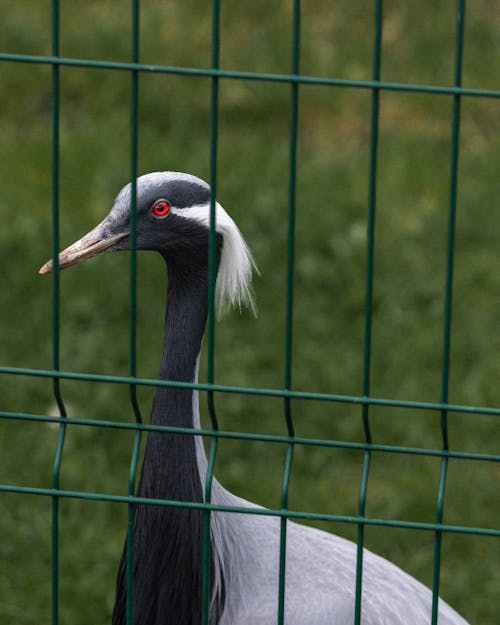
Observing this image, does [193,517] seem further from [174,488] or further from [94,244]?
[94,244]

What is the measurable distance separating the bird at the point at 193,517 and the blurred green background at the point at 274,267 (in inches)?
48.3

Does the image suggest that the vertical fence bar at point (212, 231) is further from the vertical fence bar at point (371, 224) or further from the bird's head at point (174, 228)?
the bird's head at point (174, 228)

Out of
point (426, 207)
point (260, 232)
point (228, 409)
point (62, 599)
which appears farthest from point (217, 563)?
point (426, 207)

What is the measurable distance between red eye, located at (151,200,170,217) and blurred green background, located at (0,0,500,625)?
1775mm

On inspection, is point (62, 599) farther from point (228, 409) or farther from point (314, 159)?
point (314, 159)

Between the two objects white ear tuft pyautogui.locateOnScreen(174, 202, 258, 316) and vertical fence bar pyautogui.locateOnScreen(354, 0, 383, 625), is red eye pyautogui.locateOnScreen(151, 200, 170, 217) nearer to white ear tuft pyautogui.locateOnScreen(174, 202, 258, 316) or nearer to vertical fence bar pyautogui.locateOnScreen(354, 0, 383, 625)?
white ear tuft pyautogui.locateOnScreen(174, 202, 258, 316)

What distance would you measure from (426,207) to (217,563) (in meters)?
4.24

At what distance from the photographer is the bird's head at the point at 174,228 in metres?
3.94

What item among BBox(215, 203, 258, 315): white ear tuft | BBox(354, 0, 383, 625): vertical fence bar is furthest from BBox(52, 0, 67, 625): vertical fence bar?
BBox(215, 203, 258, 315): white ear tuft

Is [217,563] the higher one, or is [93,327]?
[93,327]

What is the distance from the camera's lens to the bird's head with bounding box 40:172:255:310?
3.94 meters

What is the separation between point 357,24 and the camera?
31.6 ft

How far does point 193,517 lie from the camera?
3.94 metres

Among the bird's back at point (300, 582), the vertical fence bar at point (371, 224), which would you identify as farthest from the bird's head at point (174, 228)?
the vertical fence bar at point (371, 224)
